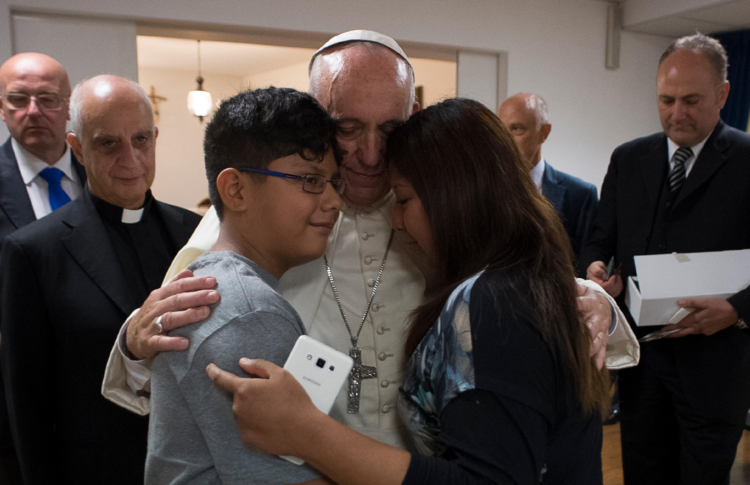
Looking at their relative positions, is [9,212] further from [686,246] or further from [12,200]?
[686,246]

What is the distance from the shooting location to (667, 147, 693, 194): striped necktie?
2635mm

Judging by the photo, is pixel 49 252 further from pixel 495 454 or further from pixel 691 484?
pixel 691 484

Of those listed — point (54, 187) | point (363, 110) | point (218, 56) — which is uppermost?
point (218, 56)

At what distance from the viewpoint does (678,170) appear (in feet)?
8.71

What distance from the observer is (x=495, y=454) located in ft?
Answer: 3.15

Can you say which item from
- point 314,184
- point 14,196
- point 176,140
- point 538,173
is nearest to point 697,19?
point 538,173

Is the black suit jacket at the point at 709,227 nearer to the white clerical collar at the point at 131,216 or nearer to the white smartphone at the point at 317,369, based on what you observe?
the white smartphone at the point at 317,369

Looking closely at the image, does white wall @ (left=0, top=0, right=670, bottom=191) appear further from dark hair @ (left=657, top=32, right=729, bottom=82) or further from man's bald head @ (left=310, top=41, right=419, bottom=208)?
man's bald head @ (left=310, top=41, right=419, bottom=208)

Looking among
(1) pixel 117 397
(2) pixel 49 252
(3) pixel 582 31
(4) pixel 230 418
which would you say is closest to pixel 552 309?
(4) pixel 230 418

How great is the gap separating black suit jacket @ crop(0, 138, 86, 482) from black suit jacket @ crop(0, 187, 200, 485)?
44 centimetres

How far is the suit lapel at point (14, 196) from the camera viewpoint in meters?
2.35

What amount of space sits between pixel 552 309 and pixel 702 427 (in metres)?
2.03

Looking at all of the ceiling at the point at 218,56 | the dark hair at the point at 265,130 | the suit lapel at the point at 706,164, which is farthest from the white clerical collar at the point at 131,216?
the ceiling at the point at 218,56

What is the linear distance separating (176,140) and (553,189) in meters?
8.99
